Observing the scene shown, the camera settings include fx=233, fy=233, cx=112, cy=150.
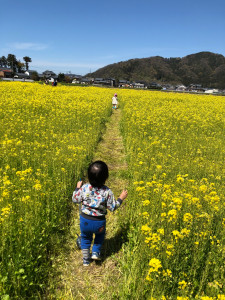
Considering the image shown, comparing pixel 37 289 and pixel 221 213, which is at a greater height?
pixel 221 213

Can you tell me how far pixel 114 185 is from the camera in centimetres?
563

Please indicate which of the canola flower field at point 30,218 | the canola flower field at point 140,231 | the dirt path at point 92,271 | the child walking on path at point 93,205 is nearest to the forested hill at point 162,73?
the canola flower field at point 30,218

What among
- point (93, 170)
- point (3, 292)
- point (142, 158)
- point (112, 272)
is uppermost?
point (93, 170)

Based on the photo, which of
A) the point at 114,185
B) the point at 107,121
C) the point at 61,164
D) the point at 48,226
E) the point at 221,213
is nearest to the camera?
the point at 48,226

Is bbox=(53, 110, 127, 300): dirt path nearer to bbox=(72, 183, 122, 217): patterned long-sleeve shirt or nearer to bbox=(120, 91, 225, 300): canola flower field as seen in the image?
bbox=(120, 91, 225, 300): canola flower field

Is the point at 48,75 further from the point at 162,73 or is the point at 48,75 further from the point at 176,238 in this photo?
the point at 176,238

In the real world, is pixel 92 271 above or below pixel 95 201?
below

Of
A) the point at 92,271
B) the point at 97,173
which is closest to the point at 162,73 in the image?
the point at 97,173

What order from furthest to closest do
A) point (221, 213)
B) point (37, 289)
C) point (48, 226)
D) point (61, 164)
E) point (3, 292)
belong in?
point (61, 164) → point (221, 213) → point (48, 226) → point (37, 289) → point (3, 292)

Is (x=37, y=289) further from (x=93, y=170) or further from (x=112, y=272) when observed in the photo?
(x=93, y=170)

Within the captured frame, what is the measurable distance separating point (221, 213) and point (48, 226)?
2636mm

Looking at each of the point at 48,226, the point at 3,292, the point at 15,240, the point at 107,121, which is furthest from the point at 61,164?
the point at 107,121

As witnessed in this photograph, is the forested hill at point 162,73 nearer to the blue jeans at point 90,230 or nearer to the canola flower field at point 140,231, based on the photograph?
the canola flower field at point 140,231

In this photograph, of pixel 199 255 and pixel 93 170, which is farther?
pixel 93 170
